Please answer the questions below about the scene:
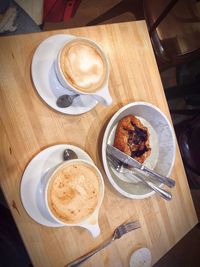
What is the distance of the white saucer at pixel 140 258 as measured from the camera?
1291mm

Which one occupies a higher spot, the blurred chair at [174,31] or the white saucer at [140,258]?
the blurred chair at [174,31]

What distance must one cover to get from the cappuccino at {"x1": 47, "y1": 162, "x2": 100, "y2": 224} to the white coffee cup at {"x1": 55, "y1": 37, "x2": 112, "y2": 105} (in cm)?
26

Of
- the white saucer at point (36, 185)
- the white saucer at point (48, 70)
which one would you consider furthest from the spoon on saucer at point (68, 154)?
the white saucer at point (48, 70)

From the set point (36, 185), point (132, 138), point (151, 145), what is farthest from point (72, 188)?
point (151, 145)

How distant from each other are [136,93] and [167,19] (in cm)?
88

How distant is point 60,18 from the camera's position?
1815 mm

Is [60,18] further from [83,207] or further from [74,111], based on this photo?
[83,207]

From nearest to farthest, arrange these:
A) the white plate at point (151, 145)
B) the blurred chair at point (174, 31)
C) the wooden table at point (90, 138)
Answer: the wooden table at point (90, 138) → the white plate at point (151, 145) → the blurred chair at point (174, 31)

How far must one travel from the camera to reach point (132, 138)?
4.12 ft

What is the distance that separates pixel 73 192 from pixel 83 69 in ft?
1.42

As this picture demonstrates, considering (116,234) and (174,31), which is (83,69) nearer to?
(116,234)

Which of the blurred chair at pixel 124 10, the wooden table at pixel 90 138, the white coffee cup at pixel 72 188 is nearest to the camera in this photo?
the white coffee cup at pixel 72 188

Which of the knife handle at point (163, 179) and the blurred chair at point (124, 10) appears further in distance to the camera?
the blurred chair at point (124, 10)

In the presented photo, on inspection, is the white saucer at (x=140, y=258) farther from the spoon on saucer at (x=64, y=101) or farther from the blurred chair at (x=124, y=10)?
the blurred chair at (x=124, y=10)
